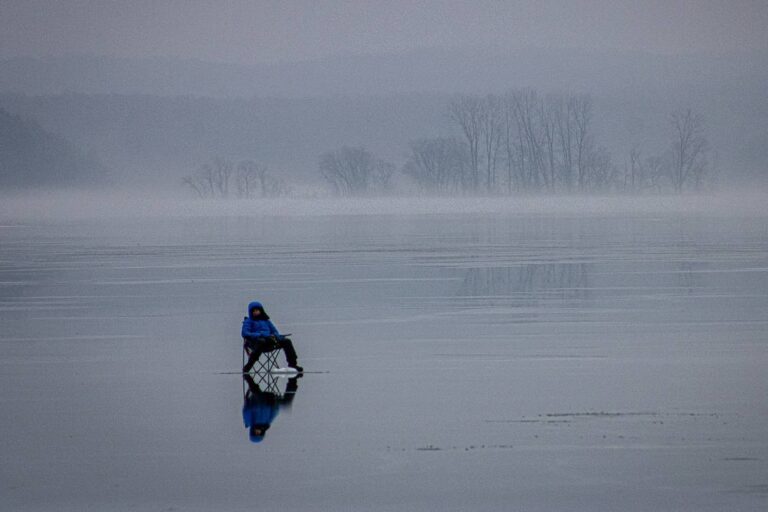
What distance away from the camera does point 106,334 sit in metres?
18.9

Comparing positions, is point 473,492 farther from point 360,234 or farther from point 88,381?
point 360,234

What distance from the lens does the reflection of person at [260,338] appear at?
14.6m

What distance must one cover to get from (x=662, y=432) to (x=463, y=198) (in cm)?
14217

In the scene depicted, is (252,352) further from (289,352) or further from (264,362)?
(264,362)

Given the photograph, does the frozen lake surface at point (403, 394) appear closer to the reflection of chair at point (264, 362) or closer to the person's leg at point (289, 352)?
the person's leg at point (289, 352)

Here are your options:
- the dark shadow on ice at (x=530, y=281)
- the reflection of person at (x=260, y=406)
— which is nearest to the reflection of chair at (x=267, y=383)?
the reflection of person at (x=260, y=406)

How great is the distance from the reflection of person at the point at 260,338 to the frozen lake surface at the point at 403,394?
0.38m

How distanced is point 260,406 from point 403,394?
1408 mm

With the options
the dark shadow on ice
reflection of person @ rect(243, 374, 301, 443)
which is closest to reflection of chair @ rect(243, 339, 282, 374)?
reflection of person @ rect(243, 374, 301, 443)

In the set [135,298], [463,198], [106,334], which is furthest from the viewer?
[463,198]

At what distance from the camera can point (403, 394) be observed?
13.1 meters

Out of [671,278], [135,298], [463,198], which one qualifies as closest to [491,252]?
[671,278]

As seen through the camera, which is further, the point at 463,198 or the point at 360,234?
the point at 463,198

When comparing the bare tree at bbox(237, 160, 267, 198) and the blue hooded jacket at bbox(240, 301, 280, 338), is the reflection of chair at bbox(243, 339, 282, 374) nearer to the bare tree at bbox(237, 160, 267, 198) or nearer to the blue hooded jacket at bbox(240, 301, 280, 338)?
the blue hooded jacket at bbox(240, 301, 280, 338)
